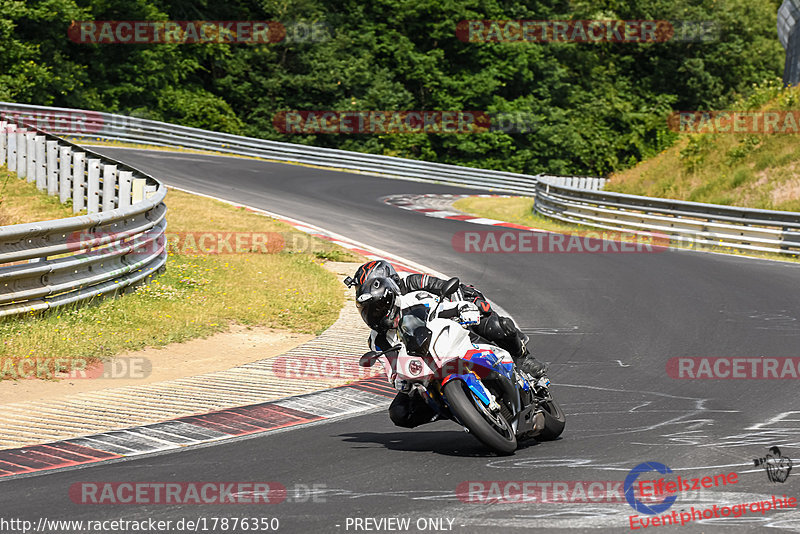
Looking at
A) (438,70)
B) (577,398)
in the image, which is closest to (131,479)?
(577,398)

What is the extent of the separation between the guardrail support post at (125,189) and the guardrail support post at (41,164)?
3982 millimetres

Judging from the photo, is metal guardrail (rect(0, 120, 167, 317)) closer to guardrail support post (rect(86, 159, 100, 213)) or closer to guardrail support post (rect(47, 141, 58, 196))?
guardrail support post (rect(86, 159, 100, 213))

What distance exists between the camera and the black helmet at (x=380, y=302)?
6340 mm

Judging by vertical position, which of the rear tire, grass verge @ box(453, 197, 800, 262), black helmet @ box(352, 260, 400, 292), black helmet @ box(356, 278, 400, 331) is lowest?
grass verge @ box(453, 197, 800, 262)

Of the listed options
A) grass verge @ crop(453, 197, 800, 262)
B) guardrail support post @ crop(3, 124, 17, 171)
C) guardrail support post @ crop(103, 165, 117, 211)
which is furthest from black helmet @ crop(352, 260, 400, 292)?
guardrail support post @ crop(3, 124, 17, 171)

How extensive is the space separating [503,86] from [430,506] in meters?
50.9

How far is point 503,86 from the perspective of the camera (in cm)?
5453

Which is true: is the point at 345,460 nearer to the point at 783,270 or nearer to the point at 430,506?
the point at 430,506

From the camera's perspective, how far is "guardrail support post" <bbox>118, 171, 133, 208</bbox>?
16.1 metres

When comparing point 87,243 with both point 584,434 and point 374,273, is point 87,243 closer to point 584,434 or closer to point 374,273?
point 374,273
